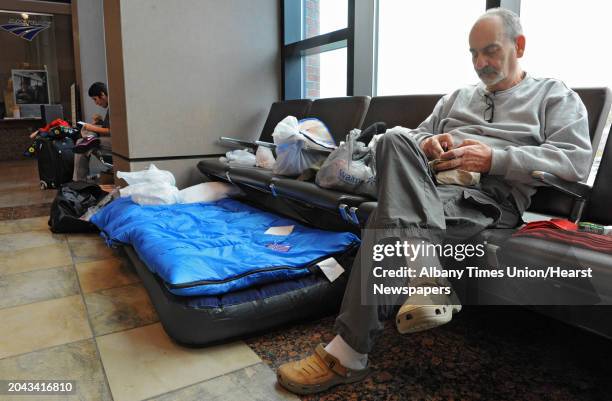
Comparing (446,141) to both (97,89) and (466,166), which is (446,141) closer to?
(466,166)

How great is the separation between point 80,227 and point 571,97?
2.90 m

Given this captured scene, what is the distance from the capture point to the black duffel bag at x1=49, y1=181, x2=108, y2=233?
2967 millimetres

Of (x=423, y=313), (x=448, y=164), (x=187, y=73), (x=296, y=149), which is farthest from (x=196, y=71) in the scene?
(x=423, y=313)

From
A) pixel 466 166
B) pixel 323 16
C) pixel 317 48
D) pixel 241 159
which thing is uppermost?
pixel 323 16

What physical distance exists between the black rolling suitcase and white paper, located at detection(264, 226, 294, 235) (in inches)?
136

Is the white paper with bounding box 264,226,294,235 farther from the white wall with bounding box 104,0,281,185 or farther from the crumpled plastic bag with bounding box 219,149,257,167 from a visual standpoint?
the white wall with bounding box 104,0,281,185

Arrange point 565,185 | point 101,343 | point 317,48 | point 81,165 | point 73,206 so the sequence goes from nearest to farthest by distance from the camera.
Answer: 1. point 565,185
2. point 101,343
3. point 73,206
4. point 317,48
5. point 81,165

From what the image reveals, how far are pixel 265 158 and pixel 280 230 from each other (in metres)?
0.76

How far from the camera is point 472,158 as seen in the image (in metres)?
1.46

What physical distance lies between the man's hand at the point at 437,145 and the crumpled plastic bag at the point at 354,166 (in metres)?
0.23

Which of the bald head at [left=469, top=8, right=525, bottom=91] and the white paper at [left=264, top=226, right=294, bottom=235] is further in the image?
the white paper at [left=264, top=226, right=294, bottom=235]

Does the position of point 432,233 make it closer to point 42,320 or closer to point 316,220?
point 316,220

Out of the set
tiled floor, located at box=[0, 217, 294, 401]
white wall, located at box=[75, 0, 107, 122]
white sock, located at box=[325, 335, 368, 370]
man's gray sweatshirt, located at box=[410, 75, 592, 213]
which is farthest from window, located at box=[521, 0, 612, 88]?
white wall, located at box=[75, 0, 107, 122]

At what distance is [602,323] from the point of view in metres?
1.06
